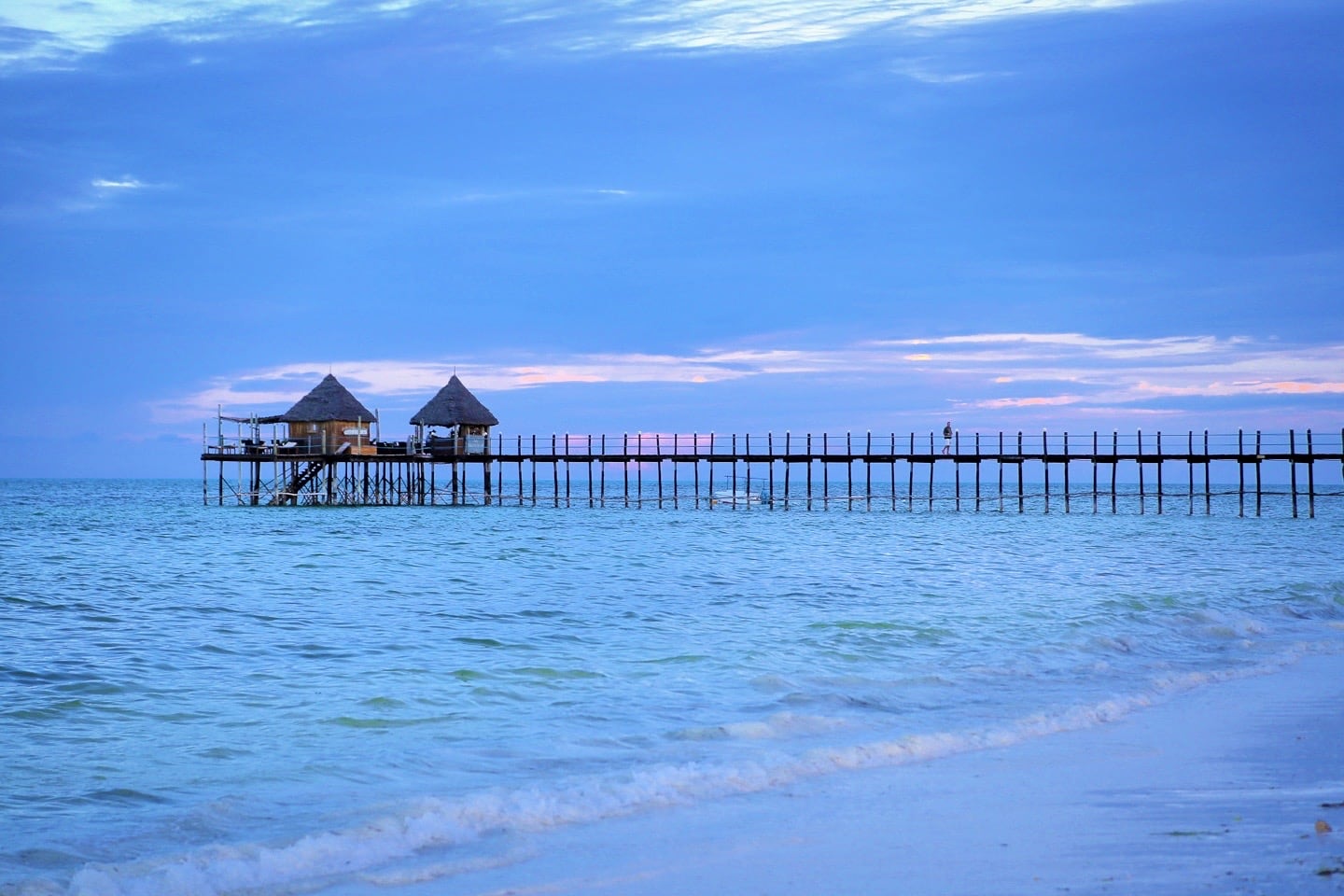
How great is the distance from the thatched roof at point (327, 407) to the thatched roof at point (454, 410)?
2.31 m

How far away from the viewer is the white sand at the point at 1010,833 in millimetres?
4895

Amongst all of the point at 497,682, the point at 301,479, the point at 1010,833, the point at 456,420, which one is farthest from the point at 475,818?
the point at 301,479

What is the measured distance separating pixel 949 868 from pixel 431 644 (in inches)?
325

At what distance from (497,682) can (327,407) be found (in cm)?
3815

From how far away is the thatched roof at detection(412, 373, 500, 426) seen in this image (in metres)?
47.3

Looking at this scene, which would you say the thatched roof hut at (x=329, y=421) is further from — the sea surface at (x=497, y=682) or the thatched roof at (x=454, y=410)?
the sea surface at (x=497, y=682)

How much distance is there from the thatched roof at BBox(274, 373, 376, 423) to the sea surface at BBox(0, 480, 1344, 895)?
22387 millimetres

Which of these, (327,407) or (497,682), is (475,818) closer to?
(497,682)

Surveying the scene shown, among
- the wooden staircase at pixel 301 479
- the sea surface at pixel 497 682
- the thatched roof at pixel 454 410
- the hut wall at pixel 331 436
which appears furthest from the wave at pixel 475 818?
the wooden staircase at pixel 301 479

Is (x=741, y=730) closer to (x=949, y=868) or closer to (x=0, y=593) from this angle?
(x=949, y=868)

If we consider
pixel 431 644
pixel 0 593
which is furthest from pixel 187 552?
pixel 431 644

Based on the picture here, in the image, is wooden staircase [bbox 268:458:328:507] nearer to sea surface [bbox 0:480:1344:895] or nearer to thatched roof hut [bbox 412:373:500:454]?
thatched roof hut [bbox 412:373:500:454]

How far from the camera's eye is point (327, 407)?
46438mm

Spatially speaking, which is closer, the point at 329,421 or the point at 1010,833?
the point at 1010,833
